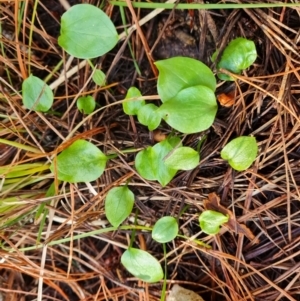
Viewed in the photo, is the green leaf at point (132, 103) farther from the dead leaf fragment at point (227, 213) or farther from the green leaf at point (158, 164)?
the dead leaf fragment at point (227, 213)

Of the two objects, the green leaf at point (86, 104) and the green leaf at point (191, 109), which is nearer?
the green leaf at point (191, 109)

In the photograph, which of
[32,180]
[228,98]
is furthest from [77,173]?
[228,98]

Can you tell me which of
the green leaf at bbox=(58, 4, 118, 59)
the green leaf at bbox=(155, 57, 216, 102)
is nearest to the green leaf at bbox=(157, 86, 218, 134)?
the green leaf at bbox=(155, 57, 216, 102)

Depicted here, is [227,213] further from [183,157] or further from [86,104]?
[86,104]

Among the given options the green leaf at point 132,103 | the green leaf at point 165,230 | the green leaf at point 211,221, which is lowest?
the green leaf at point 165,230

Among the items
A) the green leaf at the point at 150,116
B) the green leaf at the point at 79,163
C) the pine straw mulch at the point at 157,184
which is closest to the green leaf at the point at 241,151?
the pine straw mulch at the point at 157,184

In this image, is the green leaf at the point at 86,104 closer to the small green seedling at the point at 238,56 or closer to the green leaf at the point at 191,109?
the green leaf at the point at 191,109

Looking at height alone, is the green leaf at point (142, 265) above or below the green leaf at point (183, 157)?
below
